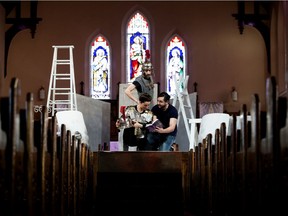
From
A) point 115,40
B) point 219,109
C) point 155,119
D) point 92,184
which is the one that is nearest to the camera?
point 92,184

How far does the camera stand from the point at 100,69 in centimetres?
1454

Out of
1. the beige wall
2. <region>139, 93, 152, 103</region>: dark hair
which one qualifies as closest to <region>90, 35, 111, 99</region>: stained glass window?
the beige wall

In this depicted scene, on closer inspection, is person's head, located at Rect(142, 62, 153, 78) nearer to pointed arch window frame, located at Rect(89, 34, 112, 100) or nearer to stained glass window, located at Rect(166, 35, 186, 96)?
pointed arch window frame, located at Rect(89, 34, 112, 100)

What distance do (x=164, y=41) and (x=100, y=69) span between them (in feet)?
5.43

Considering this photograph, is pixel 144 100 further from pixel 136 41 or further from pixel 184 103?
pixel 136 41

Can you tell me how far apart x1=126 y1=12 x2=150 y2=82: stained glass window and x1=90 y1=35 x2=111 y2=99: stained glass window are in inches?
20.6

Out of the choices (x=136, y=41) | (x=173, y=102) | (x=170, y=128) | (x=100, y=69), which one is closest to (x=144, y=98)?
(x=170, y=128)

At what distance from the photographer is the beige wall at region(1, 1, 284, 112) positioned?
1427 centimetres

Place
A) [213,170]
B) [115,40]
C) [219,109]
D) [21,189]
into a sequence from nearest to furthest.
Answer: [21,189] < [213,170] < [219,109] < [115,40]

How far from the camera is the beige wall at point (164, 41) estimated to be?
14.3 meters

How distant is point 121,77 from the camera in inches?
568

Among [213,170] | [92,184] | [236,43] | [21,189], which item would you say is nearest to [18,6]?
[236,43]

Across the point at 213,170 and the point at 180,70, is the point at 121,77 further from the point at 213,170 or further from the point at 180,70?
the point at 213,170

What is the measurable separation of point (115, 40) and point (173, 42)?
138 cm
